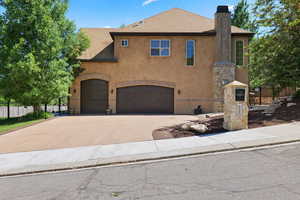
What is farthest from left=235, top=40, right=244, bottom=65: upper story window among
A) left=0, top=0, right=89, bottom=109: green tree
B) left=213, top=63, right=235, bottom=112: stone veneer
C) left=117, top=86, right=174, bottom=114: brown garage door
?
left=0, top=0, right=89, bottom=109: green tree

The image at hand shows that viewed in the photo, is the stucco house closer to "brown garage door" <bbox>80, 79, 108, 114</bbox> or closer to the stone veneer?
Answer: "brown garage door" <bbox>80, 79, 108, 114</bbox>

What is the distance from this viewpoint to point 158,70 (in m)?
18.1

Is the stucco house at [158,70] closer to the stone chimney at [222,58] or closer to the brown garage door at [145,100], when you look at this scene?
the brown garage door at [145,100]

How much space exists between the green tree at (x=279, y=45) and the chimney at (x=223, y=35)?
3684 millimetres

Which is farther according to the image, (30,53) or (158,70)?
(158,70)

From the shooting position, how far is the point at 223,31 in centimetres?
1717

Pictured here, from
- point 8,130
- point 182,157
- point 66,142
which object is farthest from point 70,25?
point 182,157

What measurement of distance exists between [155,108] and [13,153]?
1311 cm

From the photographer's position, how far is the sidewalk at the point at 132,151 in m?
5.20

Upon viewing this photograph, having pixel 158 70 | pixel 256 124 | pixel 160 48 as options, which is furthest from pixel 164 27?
pixel 256 124

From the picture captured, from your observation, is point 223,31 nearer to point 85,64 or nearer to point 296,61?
point 296,61

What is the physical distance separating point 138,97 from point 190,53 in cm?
679

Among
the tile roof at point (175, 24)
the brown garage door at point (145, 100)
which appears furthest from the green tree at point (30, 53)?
the tile roof at point (175, 24)

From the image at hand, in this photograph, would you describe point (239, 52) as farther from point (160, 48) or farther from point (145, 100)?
point (145, 100)
